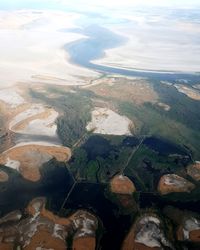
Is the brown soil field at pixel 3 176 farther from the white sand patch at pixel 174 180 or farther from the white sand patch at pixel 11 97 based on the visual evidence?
the white sand patch at pixel 11 97

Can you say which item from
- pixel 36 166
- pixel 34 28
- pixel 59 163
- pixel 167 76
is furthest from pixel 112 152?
pixel 34 28

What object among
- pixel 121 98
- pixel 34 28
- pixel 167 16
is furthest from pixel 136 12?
pixel 121 98

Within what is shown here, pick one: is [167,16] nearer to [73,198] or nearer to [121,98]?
[121,98]

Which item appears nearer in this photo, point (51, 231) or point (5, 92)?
point (51, 231)

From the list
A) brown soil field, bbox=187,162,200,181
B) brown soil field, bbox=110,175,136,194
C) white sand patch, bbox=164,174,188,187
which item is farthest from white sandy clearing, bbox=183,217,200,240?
brown soil field, bbox=187,162,200,181

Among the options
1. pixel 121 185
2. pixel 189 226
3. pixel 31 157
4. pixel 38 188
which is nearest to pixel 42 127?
pixel 31 157

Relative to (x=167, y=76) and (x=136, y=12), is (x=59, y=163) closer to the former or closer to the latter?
(x=167, y=76)

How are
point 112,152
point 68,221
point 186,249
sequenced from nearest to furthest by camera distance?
point 186,249
point 68,221
point 112,152

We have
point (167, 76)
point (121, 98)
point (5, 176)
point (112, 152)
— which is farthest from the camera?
point (167, 76)

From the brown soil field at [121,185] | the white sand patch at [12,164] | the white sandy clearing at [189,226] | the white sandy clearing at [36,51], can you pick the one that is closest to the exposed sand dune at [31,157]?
the white sand patch at [12,164]
